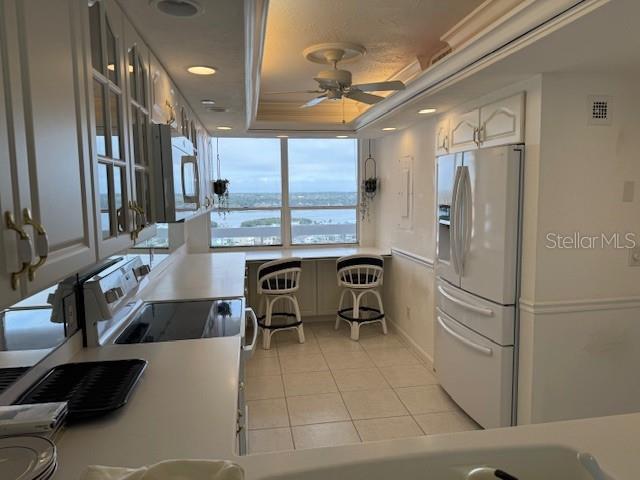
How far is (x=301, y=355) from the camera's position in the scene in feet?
14.3

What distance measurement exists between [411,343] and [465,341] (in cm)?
153

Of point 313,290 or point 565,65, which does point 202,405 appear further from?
point 313,290

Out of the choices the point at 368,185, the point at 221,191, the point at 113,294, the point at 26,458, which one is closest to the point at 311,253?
the point at 368,185

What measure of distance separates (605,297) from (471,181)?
1.04 meters

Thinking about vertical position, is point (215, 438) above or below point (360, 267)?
above

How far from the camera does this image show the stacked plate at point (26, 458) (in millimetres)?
926

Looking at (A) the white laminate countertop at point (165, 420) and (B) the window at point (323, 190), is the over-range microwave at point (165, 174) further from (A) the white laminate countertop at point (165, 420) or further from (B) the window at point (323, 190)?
(B) the window at point (323, 190)

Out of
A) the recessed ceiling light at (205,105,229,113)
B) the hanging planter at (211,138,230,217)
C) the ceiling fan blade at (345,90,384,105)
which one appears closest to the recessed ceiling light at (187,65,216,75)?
the recessed ceiling light at (205,105,229,113)

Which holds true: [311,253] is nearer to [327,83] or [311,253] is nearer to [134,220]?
[327,83]

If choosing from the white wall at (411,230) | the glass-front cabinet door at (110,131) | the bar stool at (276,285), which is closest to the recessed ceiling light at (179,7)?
the glass-front cabinet door at (110,131)

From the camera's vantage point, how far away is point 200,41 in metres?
1.86

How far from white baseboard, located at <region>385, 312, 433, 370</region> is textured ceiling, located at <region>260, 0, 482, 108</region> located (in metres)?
2.60

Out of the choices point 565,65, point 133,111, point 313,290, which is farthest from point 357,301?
point 133,111

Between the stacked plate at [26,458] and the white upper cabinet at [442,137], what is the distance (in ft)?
10.5
